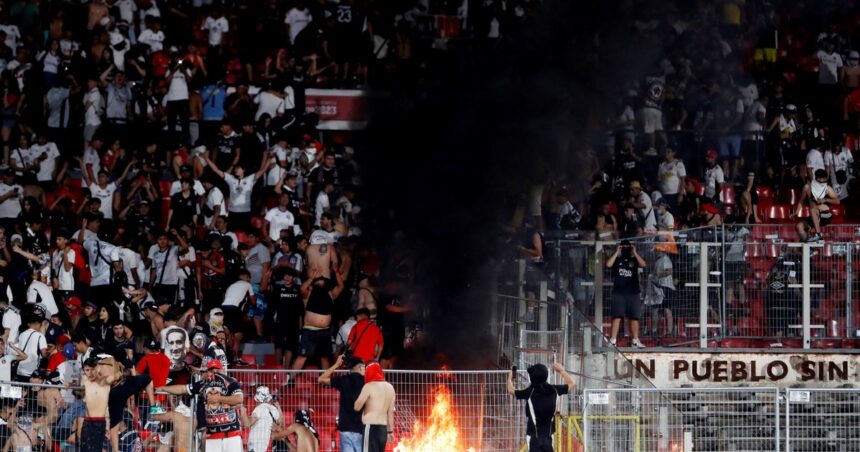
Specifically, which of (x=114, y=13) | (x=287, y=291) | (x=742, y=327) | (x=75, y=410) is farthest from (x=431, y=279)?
(x=114, y=13)

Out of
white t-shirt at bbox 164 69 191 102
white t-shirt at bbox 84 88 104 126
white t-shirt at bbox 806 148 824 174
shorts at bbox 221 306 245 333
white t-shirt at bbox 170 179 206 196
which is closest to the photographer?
shorts at bbox 221 306 245 333

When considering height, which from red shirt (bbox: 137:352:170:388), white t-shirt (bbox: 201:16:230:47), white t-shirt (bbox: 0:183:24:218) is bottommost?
red shirt (bbox: 137:352:170:388)

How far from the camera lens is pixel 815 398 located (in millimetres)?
17969

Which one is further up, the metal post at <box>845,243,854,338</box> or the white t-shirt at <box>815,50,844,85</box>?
the white t-shirt at <box>815,50,844,85</box>

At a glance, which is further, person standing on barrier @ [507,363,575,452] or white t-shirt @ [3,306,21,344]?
white t-shirt @ [3,306,21,344]

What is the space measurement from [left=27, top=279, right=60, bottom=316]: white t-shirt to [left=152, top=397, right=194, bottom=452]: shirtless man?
455 cm

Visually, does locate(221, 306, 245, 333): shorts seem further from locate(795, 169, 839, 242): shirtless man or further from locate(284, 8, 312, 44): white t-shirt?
locate(284, 8, 312, 44): white t-shirt

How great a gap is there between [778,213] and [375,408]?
1016 cm

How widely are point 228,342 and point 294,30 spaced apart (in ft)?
30.5

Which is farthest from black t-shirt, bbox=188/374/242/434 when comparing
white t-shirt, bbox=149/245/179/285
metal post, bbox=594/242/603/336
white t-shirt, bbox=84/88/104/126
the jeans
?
white t-shirt, bbox=84/88/104/126

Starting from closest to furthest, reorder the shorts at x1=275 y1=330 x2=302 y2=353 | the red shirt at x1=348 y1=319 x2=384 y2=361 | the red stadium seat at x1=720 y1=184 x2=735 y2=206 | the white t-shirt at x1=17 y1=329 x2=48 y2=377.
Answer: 1. the white t-shirt at x1=17 y1=329 x2=48 y2=377
2. the red shirt at x1=348 y1=319 x2=384 y2=361
3. the shorts at x1=275 y1=330 x2=302 y2=353
4. the red stadium seat at x1=720 y1=184 x2=735 y2=206

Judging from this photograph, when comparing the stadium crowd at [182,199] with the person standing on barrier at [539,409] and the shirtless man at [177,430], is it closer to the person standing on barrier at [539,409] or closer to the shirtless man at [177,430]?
the shirtless man at [177,430]

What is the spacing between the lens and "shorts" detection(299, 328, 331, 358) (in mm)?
18328

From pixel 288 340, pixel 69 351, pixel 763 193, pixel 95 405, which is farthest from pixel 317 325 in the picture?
pixel 763 193
